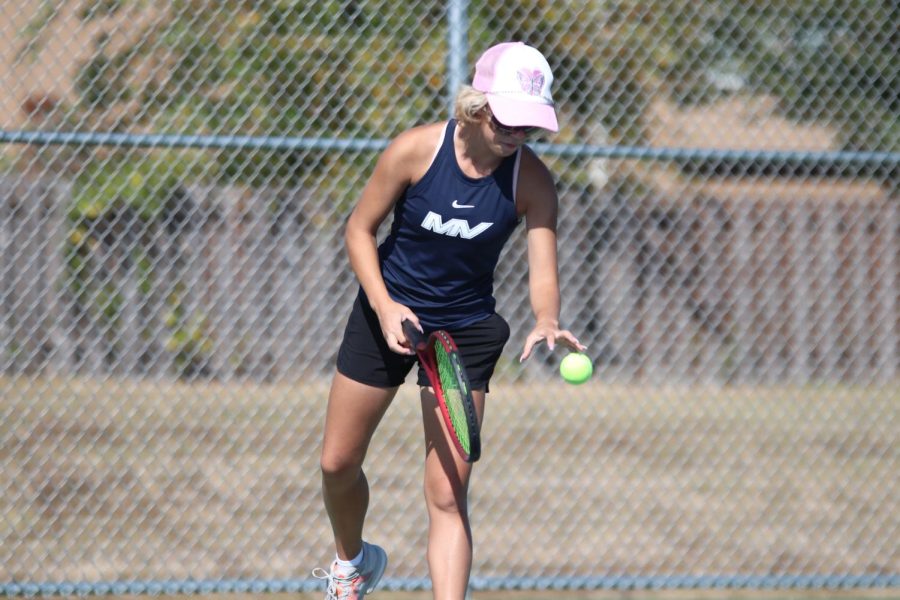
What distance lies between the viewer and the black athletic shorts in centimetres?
371

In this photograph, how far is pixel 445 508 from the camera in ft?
12.0

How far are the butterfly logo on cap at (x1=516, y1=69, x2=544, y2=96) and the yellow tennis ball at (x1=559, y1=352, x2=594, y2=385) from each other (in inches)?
31.6

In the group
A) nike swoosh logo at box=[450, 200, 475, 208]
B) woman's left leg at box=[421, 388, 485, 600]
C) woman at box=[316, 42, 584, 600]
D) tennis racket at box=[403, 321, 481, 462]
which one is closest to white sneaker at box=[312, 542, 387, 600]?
woman at box=[316, 42, 584, 600]

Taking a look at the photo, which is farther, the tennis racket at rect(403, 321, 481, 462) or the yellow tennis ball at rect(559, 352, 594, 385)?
the yellow tennis ball at rect(559, 352, 594, 385)

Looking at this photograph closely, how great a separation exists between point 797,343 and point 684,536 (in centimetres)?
475

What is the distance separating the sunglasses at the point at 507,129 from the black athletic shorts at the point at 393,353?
2.38ft

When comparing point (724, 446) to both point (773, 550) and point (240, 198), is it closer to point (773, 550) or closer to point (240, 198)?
point (773, 550)

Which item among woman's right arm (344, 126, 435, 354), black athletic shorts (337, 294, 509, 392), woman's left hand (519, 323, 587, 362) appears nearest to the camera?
woman's left hand (519, 323, 587, 362)

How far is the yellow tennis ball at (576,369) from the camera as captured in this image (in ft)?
11.2

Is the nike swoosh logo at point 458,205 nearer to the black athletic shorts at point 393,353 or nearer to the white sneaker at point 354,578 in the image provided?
the black athletic shorts at point 393,353

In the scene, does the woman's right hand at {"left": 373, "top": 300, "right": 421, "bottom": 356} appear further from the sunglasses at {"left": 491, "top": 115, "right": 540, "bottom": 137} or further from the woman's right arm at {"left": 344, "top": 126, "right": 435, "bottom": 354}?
the sunglasses at {"left": 491, "top": 115, "right": 540, "bottom": 137}

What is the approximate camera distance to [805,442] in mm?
8320

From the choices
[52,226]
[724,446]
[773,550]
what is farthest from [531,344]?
[52,226]

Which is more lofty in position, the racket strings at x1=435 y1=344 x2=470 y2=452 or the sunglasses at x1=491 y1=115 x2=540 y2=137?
the sunglasses at x1=491 y1=115 x2=540 y2=137
